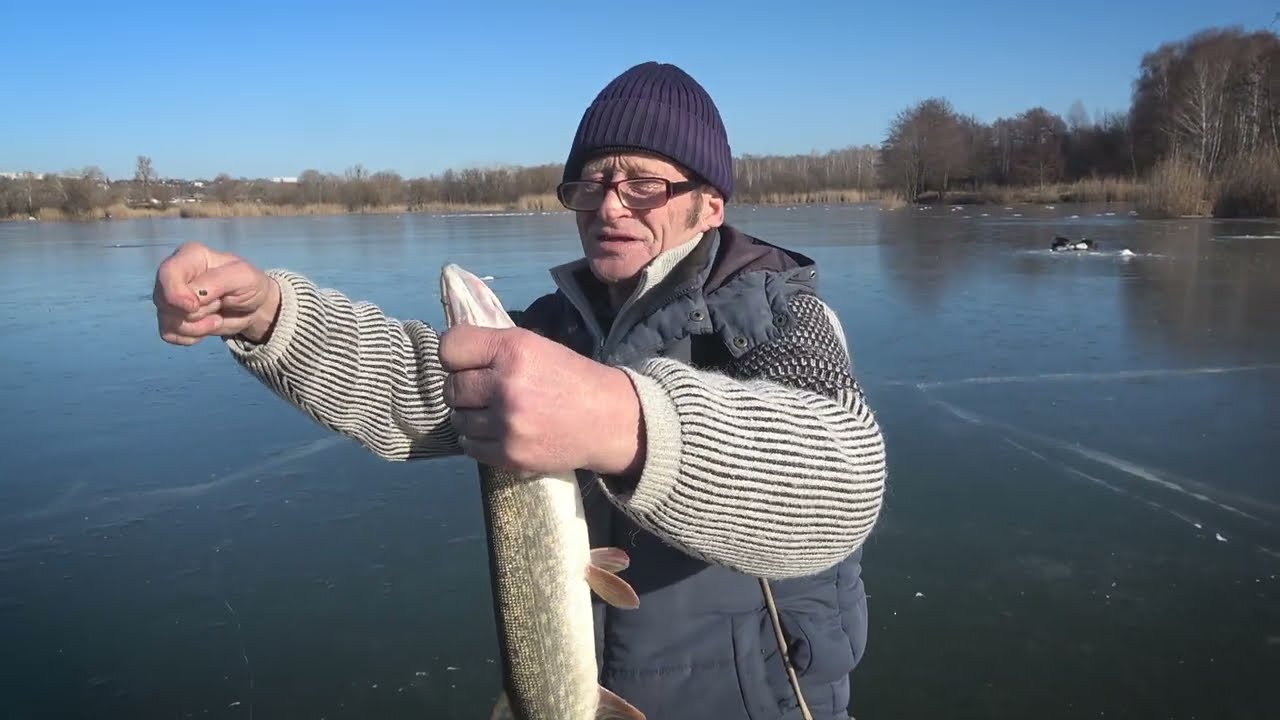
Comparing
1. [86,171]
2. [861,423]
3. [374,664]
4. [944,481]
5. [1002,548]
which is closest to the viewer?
[861,423]

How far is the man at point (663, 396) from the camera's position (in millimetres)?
1347

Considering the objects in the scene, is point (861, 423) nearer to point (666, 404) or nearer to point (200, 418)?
point (666, 404)

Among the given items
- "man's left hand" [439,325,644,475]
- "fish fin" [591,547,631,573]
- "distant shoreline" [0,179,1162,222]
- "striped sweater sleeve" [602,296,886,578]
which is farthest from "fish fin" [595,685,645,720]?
"distant shoreline" [0,179,1162,222]

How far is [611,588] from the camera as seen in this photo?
5.86ft

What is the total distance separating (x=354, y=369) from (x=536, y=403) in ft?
3.61

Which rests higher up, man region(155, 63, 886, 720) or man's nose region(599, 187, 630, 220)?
man's nose region(599, 187, 630, 220)

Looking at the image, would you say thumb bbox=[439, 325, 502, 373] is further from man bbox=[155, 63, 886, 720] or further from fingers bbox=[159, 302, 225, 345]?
fingers bbox=[159, 302, 225, 345]

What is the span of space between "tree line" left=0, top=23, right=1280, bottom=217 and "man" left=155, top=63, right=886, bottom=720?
1717 inches

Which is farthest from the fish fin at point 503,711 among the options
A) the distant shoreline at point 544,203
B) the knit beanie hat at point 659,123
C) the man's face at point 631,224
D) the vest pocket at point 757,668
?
the distant shoreline at point 544,203

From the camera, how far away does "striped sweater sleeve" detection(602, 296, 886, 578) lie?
1.38 m

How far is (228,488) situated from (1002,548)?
451 cm

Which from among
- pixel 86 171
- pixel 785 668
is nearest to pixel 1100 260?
pixel 785 668

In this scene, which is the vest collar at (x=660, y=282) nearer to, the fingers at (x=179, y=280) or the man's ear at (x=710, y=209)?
the man's ear at (x=710, y=209)

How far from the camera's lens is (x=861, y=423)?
1.56 m
